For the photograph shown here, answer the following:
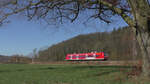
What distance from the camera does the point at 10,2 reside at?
8.86m

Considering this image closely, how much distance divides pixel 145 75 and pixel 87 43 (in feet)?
163

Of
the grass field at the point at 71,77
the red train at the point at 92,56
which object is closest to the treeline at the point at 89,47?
the red train at the point at 92,56

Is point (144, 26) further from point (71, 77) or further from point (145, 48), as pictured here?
point (71, 77)

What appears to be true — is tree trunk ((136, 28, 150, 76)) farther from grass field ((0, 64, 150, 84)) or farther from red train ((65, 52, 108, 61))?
red train ((65, 52, 108, 61))

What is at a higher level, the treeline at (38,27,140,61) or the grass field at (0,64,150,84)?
the treeline at (38,27,140,61)

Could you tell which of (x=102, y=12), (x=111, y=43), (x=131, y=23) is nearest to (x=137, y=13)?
(x=131, y=23)

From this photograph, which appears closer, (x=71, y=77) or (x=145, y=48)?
(x=145, y=48)

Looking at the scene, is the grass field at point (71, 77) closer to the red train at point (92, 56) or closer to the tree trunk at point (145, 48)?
the tree trunk at point (145, 48)

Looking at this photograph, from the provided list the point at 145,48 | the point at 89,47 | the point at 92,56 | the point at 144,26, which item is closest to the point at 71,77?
the point at 145,48

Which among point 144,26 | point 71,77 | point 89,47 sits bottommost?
point 71,77

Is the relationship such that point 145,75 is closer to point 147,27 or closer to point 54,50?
point 147,27

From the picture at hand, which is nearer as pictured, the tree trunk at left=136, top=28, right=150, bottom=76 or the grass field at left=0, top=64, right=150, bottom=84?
the grass field at left=0, top=64, right=150, bottom=84

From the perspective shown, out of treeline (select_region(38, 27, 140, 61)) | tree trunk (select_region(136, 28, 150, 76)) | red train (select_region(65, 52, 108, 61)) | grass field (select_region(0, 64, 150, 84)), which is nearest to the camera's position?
grass field (select_region(0, 64, 150, 84))

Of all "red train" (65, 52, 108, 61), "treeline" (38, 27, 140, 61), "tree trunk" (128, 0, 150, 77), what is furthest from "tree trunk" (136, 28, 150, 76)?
"treeline" (38, 27, 140, 61)
